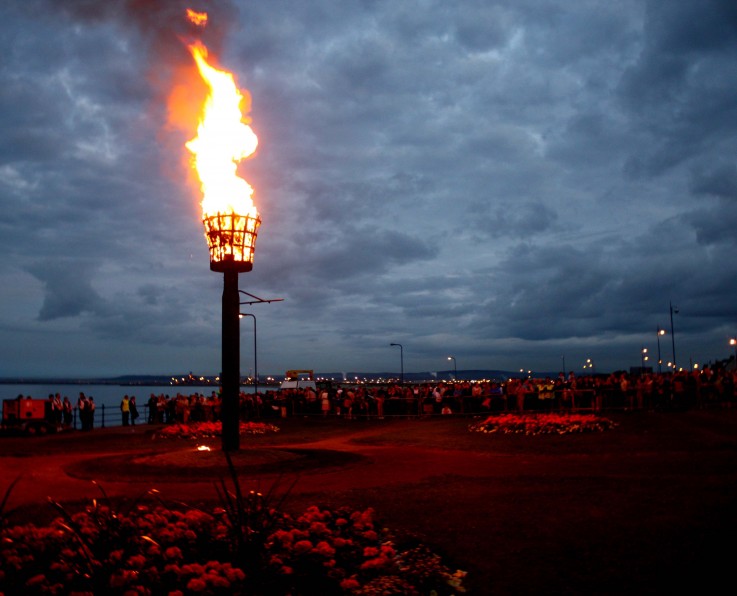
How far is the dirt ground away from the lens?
6.40 meters

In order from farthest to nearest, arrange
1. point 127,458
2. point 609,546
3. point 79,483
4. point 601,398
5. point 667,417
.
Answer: point 601,398 → point 667,417 → point 127,458 → point 79,483 → point 609,546

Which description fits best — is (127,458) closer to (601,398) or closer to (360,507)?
(360,507)

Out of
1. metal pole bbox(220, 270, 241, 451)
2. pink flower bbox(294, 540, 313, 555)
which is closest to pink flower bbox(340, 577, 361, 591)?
pink flower bbox(294, 540, 313, 555)

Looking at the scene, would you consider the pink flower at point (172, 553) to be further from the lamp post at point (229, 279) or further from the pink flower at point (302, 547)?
the lamp post at point (229, 279)

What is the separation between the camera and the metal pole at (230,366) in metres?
15.8

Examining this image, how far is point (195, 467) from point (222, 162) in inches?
292

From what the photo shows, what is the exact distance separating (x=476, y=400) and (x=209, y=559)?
26.8 metres

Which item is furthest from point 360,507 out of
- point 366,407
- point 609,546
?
point 366,407

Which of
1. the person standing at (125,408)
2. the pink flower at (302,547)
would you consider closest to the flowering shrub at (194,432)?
the person standing at (125,408)

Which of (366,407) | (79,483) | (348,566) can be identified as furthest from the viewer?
(366,407)

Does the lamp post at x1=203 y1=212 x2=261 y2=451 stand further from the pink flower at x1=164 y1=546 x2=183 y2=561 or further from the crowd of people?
the crowd of people

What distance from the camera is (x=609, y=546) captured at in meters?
6.96

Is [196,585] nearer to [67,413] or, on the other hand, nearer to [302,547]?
[302,547]

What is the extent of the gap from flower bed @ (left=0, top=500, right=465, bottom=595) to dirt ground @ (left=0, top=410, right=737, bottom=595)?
681mm
